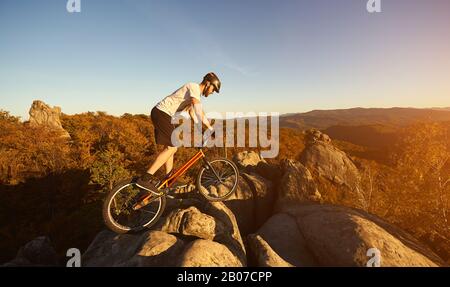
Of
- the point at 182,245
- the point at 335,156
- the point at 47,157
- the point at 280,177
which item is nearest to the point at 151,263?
the point at 182,245

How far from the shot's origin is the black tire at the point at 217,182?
747 centimetres

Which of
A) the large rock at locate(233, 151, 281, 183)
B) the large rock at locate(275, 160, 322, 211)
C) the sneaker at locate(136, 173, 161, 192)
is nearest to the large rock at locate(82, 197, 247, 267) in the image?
the sneaker at locate(136, 173, 161, 192)

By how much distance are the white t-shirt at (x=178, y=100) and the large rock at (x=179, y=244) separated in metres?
2.98

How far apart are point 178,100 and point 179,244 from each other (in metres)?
3.50

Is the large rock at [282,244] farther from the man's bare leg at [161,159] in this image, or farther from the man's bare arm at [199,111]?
the man's bare arm at [199,111]

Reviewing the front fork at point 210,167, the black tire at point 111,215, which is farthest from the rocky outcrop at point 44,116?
the front fork at point 210,167

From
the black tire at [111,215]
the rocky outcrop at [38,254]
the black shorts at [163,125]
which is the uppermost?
the black shorts at [163,125]

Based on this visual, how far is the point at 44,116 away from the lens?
48.3m

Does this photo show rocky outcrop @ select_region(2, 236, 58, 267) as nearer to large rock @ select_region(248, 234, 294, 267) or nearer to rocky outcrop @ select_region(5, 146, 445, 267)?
rocky outcrop @ select_region(5, 146, 445, 267)

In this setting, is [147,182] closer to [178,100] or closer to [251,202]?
[178,100]

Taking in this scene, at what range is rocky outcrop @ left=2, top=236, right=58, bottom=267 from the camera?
9.68m

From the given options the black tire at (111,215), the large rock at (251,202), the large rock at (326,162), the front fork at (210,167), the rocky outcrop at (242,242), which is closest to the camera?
the black tire at (111,215)

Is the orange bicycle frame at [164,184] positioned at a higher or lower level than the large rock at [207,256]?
higher

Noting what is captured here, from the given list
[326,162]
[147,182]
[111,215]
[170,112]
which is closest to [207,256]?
[147,182]
